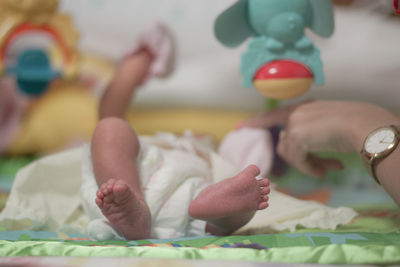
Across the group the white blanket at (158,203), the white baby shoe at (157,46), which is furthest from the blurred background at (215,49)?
the white blanket at (158,203)

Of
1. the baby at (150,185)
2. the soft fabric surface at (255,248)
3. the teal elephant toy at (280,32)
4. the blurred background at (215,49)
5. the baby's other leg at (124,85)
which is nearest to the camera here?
the soft fabric surface at (255,248)

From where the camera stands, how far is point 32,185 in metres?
0.84

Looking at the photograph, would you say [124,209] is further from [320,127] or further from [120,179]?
[320,127]

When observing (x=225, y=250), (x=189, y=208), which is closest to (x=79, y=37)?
(x=189, y=208)

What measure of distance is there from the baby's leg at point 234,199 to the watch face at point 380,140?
0.53ft

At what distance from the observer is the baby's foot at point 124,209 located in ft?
1.86

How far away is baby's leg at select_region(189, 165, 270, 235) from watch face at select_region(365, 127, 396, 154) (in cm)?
16

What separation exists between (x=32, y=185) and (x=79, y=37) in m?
0.63

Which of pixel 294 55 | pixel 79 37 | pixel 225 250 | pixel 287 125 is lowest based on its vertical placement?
pixel 225 250

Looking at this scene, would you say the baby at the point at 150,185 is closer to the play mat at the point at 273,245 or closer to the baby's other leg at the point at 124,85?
the play mat at the point at 273,245

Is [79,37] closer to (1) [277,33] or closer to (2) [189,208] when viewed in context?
(1) [277,33]

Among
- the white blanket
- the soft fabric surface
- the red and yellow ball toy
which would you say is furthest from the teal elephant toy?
the soft fabric surface

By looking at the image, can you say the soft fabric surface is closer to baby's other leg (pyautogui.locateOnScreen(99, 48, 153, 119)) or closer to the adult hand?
the adult hand

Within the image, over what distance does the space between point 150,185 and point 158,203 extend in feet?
0.12
